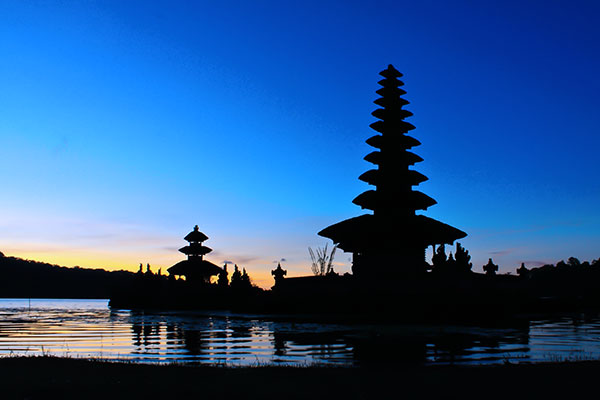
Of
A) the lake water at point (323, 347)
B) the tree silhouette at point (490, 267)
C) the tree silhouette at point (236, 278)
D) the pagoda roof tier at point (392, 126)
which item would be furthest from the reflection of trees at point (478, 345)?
the tree silhouette at point (236, 278)

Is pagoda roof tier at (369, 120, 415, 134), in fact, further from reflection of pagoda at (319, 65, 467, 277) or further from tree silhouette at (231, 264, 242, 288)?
tree silhouette at (231, 264, 242, 288)

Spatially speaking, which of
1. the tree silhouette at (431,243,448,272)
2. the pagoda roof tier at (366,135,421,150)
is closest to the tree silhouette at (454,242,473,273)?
the tree silhouette at (431,243,448,272)

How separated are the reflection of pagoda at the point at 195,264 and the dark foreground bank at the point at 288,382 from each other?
53.2 m

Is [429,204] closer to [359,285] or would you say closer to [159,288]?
[359,285]

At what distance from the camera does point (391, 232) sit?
115ft

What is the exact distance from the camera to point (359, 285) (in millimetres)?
29500

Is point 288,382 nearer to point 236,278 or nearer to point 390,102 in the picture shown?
point 390,102

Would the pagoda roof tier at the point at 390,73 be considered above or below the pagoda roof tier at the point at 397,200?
above

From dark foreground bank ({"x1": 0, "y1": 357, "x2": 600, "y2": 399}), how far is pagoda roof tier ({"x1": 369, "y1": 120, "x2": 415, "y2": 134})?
106ft

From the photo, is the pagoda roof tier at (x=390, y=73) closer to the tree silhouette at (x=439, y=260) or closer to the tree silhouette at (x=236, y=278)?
the tree silhouette at (x=439, y=260)

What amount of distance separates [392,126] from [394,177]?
4047 mm

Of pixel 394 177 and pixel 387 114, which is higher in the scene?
pixel 387 114

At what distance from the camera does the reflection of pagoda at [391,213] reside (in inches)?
1384

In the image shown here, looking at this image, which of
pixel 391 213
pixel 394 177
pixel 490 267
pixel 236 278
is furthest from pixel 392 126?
pixel 236 278
